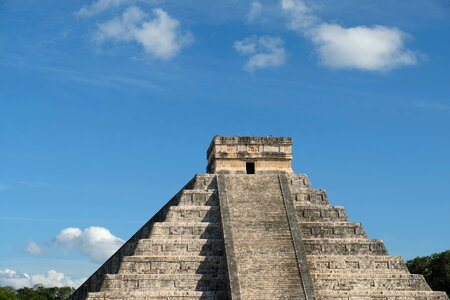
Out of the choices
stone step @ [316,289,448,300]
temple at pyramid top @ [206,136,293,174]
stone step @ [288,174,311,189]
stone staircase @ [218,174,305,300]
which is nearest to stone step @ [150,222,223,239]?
stone staircase @ [218,174,305,300]

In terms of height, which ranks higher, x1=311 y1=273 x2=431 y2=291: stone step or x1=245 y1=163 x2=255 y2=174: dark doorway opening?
x1=245 y1=163 x2=255 y2=174: dark doorway opening

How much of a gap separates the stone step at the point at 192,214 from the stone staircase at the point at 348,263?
276 cm

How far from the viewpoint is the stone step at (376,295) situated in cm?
1889

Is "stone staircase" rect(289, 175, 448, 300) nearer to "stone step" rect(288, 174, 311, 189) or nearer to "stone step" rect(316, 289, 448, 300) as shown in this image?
"stone step" rect(316, 289, 448, 300)

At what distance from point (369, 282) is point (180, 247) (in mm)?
5680

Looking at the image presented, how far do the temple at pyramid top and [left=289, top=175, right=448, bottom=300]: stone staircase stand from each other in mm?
2194

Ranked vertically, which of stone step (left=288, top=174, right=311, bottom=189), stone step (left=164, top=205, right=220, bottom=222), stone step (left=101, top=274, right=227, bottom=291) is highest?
stone step (left=288, top=174, right=311, bottom=189)

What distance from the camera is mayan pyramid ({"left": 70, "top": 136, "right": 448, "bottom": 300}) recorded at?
1853cm

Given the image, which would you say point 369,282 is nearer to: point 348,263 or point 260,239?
point 348,263

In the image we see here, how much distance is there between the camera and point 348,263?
784 inches

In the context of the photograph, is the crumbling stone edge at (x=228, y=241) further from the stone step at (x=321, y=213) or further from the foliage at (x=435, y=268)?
the foliage at (x=435, y=268)

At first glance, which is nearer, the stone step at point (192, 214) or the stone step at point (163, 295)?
the stone step at point (163, 295)

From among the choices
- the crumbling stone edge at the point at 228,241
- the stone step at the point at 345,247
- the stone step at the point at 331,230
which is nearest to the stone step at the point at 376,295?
the stone step at the point at 345,247

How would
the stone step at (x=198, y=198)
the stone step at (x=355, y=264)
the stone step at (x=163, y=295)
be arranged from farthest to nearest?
1. the stone step at (x=198, y=198)
2. the stone step at (x=355, y=264)
3. the stone step at (x=163, y=295)
